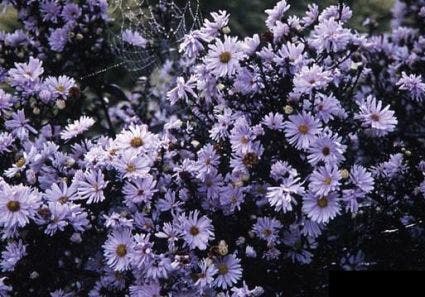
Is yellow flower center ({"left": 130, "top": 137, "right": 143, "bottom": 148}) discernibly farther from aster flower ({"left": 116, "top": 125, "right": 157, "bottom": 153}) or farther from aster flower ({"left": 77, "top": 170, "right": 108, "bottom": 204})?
aster flower ({"left": 77, "top": 170, "right": 108, "bottom": 204})

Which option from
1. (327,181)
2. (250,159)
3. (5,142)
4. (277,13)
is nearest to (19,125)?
(5,142)

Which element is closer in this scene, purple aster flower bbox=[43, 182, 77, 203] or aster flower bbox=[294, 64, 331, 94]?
aster flower bbox=[294, 64, 331, 94]

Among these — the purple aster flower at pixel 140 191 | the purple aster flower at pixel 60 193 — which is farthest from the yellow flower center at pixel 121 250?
the purple aster flower at pixel 60 193

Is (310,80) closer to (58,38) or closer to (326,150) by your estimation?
(326,150)

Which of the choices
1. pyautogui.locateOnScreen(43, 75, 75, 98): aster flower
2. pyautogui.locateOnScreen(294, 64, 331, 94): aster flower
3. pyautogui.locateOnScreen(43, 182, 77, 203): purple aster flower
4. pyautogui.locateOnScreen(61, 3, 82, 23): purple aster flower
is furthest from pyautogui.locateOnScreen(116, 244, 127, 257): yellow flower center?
pyautogui.locateOnScreen(61, 3, 82, 23): purple aster flower

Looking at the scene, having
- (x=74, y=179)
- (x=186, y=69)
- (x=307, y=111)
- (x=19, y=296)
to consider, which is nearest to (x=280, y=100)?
(x=307, y=111)

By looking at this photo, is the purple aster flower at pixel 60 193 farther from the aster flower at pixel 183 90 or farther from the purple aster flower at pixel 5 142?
the aster flower at pixel 183 90
